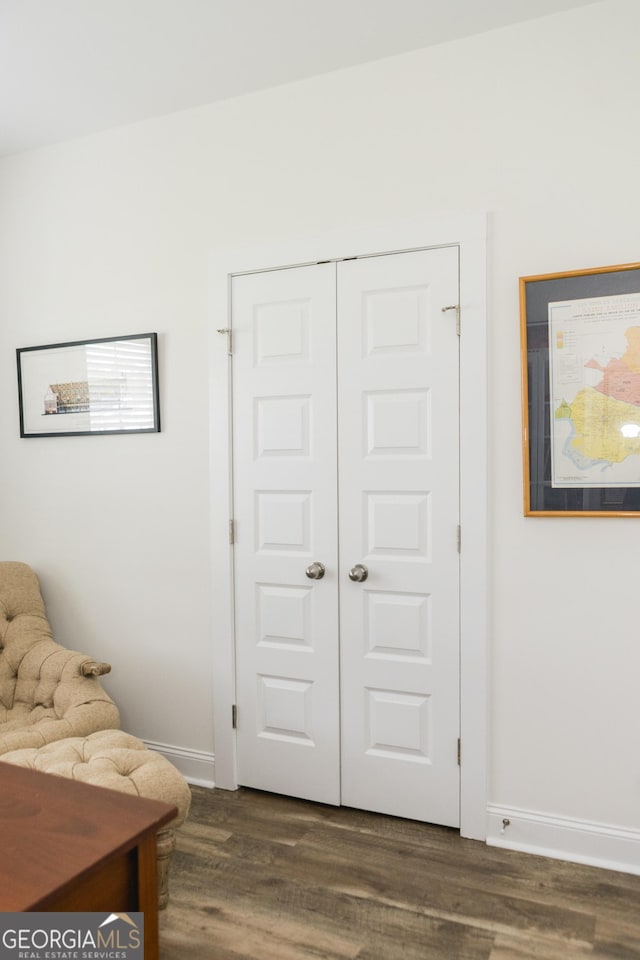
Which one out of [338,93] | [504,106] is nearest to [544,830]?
[504,106]

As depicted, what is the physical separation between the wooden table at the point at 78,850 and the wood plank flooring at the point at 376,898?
93 centimetres

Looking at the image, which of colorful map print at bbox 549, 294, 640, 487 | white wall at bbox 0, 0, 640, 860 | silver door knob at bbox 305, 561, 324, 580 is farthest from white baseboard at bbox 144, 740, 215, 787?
colorful map print at bbox 549, 294, 640, 487

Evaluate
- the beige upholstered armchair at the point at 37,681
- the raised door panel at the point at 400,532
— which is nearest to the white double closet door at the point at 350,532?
the raised door panel at the point at 400,532

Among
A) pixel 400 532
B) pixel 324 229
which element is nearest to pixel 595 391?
pixel 400 532

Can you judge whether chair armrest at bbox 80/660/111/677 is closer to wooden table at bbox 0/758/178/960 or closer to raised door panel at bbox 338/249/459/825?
raised door panel at bbox 338/249/459/825

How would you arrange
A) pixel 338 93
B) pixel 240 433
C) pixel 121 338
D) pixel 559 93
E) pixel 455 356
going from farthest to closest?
pixel 121 338
pixel 240 433
pixel 338 93
pixel 455 356
pixel 559 93

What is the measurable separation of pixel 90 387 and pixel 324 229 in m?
1.27

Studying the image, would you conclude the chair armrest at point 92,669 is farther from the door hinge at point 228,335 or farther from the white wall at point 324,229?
the door hinge at point 228,335

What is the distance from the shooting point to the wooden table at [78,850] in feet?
3.33

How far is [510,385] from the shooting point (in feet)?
7.87

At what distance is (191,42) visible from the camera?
2.45 meters

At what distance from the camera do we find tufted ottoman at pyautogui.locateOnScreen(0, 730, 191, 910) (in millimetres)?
1965

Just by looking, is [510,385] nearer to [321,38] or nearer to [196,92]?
[321,38]

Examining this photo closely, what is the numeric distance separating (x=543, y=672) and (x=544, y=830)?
533mm
